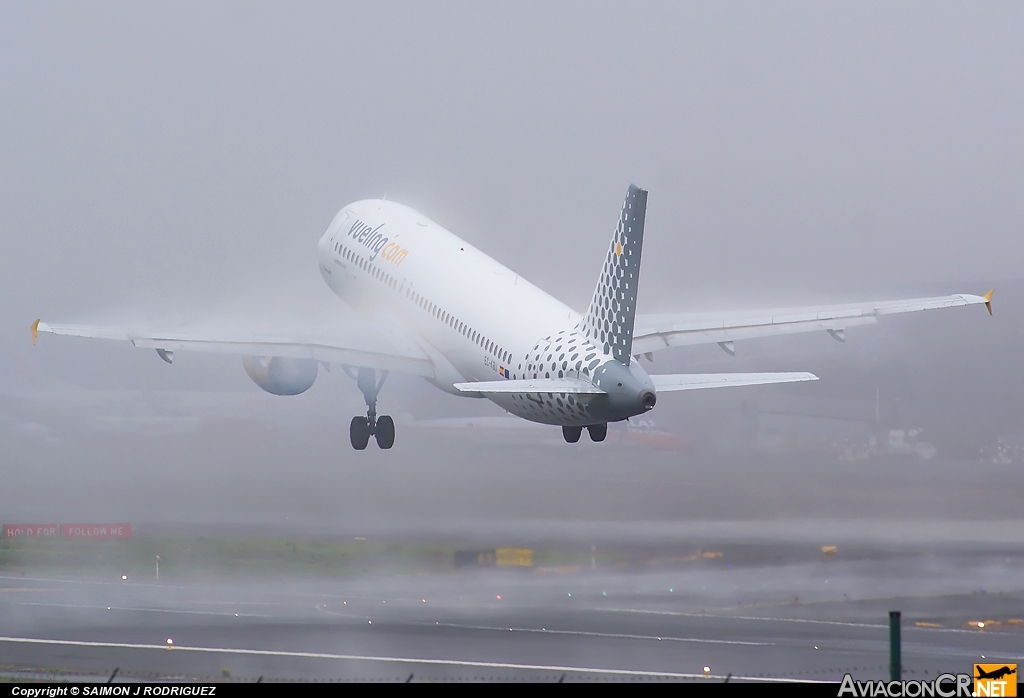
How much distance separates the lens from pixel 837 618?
160ft

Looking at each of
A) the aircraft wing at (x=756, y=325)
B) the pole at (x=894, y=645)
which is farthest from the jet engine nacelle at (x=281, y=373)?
the pole at (x=894, y=645)

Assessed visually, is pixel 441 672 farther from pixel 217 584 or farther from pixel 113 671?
pixel 217 584

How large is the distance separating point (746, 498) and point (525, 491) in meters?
8.28

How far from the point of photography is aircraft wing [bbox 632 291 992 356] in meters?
54.1

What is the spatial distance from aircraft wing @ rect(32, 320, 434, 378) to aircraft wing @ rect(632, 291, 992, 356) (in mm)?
8109

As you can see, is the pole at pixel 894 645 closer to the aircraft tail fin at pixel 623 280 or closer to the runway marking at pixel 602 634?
the runway marking at pixel 602 634

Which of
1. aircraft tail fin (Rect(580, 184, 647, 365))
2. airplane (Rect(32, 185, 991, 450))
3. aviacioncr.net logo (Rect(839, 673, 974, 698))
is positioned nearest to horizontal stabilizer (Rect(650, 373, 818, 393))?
airplane (Rect(32, 185, 991, 450))

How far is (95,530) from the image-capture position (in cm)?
5819

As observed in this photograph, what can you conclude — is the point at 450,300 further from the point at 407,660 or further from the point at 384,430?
the point at 407,660

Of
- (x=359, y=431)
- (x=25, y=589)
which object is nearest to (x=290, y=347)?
(x=359, y=431)

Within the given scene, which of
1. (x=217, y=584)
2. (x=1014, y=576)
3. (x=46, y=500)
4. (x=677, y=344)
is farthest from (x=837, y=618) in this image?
(x=46, y=500)

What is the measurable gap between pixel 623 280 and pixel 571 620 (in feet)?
37.5

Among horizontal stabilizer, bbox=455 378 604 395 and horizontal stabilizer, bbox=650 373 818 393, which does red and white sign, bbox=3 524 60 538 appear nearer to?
horizontal stabilizer, bbox=455 378 604 395

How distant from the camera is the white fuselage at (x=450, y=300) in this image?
4781 cm
